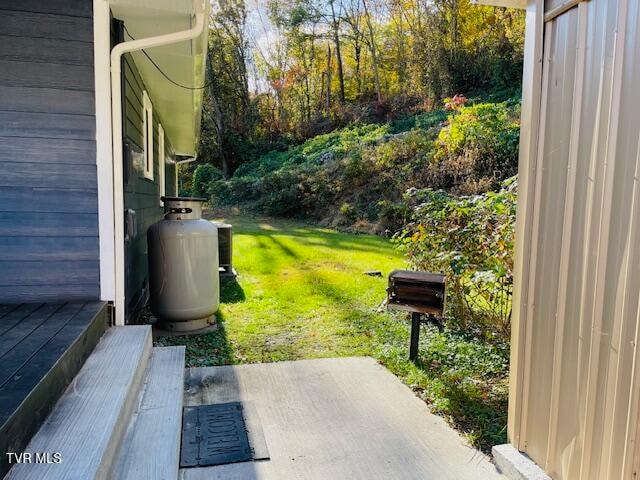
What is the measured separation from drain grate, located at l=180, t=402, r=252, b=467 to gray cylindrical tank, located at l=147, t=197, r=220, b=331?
1425 millimetres

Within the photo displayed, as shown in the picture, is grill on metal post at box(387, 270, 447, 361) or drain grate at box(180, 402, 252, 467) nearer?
drain grate at box(180, 402, 252, 467)

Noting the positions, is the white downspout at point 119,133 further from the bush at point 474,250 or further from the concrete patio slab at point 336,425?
the bush at point 474,250

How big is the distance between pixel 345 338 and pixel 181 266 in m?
1.53

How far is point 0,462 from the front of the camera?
1248 millimetres

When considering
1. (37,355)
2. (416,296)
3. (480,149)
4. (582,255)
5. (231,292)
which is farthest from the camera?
(480,149)

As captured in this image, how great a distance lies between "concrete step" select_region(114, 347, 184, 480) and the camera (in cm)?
170

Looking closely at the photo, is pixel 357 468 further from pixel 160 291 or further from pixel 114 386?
pixel 160 291

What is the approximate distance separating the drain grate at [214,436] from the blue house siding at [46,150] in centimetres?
112

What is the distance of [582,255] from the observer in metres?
1.53

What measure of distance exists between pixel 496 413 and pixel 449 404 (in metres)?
0.26

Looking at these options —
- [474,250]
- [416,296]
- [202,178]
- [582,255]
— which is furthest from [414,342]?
[202,178]

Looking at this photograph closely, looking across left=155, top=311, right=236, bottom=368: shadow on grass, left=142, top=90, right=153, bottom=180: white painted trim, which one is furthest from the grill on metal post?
left=142, top=90, right=153, bottom=180: white painted trim

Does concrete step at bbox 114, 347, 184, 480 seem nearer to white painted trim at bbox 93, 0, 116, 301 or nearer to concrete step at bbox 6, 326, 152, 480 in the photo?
concrete step at bbox 6, 326, 152, 480

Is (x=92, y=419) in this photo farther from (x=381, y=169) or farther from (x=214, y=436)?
(x=381, y=169)
